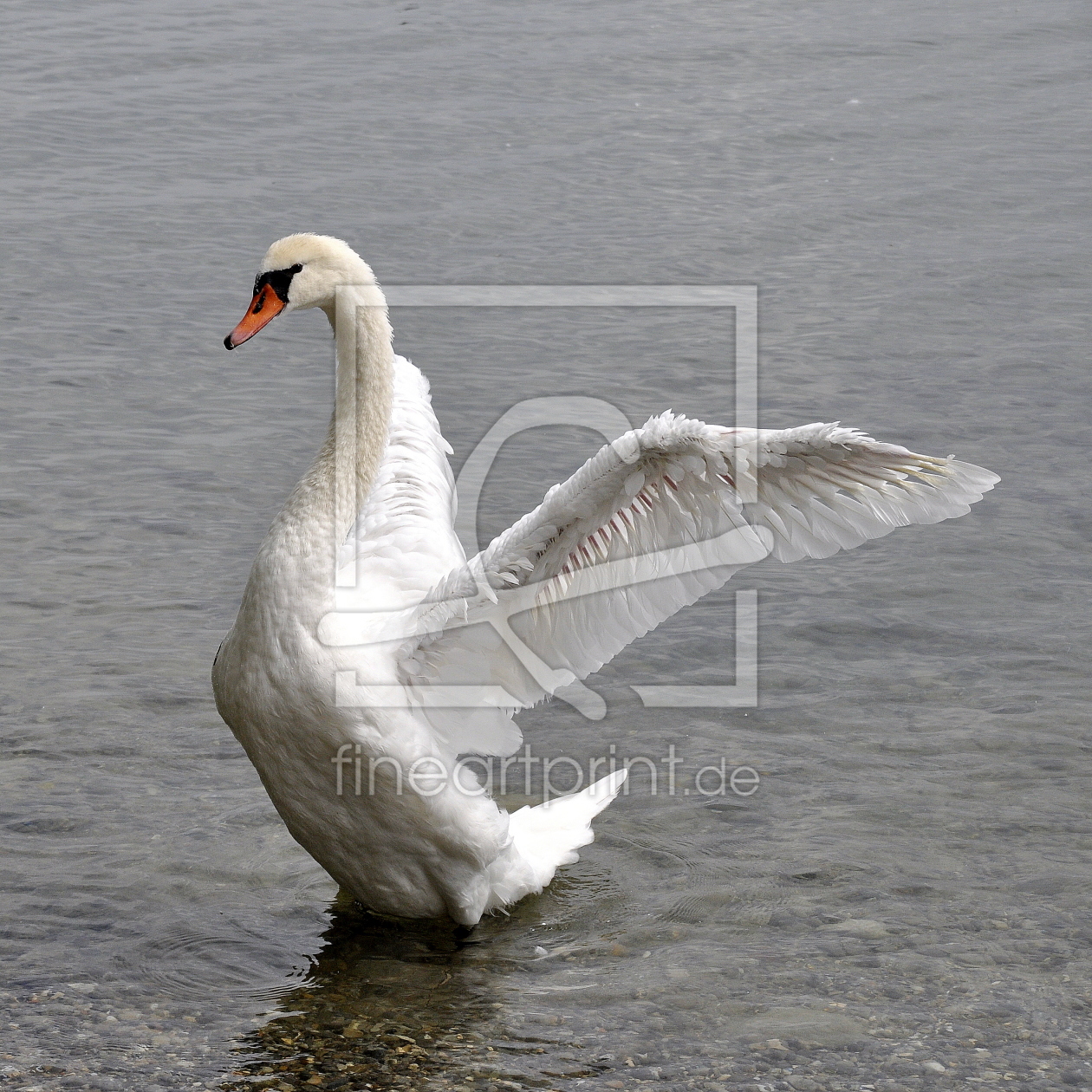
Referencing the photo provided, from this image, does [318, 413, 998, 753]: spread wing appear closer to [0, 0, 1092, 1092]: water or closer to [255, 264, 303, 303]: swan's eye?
[0, 0, 1092, 1092]: water

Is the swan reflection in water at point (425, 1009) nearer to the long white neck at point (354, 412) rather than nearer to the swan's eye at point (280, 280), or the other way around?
the long white neck at point (354, 412)

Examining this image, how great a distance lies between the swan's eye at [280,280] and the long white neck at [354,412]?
17 centimetres

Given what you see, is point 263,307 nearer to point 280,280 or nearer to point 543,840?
point 280,280

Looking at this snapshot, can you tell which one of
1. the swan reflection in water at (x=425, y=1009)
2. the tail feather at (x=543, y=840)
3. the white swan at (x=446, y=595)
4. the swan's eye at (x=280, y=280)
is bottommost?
the swan reflection in water at (x=425, y=1009)

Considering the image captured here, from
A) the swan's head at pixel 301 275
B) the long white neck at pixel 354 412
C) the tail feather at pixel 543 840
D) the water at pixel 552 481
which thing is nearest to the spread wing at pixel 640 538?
the tail feather at pixel 543 840

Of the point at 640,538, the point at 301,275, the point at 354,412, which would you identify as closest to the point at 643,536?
the point at 640,538

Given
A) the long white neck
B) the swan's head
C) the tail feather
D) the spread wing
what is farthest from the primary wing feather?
the swan's head

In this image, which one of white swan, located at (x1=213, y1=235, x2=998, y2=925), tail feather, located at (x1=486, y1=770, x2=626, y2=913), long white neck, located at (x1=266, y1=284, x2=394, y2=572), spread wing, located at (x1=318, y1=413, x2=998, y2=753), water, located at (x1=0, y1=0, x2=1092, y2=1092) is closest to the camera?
spread wing, located at (x1=318, y1=413, x2=998, y2=753)

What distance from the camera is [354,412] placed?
5820mm

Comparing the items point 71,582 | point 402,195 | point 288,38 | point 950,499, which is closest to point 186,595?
point 71,582

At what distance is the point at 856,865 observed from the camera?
610 cm

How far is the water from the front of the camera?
522 cm

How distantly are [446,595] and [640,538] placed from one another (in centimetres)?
66

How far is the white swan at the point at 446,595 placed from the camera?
190 inches
